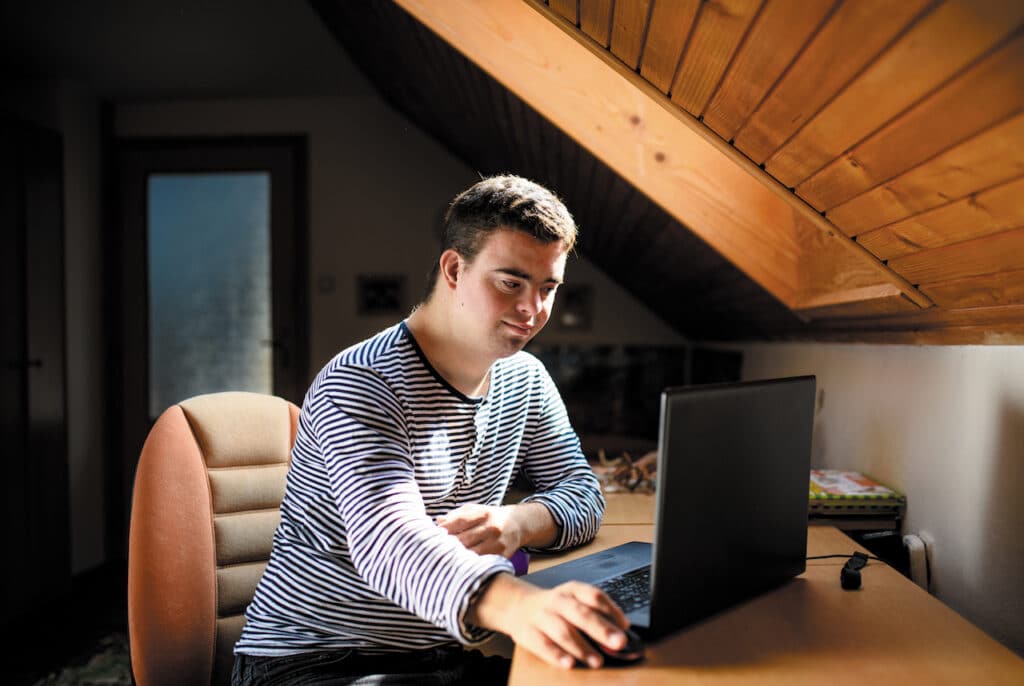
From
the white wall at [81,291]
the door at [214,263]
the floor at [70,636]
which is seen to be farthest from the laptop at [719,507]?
the white wall at [81,291]

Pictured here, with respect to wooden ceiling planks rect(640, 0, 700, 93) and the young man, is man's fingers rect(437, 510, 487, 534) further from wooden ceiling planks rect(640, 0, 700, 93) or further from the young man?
wooden ceiling planks rect(640, 0, 700, 93)

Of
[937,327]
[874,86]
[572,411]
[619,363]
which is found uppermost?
[874,86]

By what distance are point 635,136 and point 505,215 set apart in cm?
72

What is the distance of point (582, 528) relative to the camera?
4.37 feet

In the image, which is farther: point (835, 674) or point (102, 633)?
point (102, 633)

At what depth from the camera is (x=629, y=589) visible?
104 cm

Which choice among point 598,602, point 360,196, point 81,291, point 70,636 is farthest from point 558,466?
point 81,291

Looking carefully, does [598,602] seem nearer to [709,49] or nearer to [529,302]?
[529,302]

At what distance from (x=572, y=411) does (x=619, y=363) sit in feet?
A: 1.15

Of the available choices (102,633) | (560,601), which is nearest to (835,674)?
(560,601)

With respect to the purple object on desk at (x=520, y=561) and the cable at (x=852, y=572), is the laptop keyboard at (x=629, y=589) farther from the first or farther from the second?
the cable at (x=852, y=572)

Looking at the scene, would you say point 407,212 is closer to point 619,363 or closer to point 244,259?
point 244,259

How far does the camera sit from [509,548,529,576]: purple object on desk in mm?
1227

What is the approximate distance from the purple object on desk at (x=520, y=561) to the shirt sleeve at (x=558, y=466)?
0.11m
